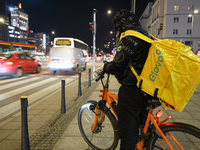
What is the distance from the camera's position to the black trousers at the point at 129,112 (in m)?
1.91

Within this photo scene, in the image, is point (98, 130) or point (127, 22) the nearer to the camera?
point (127, 22)

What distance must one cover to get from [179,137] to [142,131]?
1.45 feet

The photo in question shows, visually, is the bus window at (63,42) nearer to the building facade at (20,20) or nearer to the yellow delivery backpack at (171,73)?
the yellow delivery backpack at (171,73)

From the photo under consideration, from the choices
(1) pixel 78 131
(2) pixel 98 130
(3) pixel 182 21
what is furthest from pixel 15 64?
(3) pixel 182 21

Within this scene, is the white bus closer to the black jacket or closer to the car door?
the car door

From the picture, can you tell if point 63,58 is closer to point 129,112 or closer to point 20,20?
point 129,112

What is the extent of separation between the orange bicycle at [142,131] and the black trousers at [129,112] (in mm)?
127

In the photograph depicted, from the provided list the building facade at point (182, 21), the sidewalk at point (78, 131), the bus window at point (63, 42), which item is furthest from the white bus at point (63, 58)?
the building facade at point (182, 21)

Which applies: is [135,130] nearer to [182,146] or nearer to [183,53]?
[182,146]

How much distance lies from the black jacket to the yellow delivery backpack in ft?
0.30

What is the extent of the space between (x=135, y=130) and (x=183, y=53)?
3.48ft

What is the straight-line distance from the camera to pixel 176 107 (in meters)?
1.58

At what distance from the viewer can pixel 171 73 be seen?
5.18 feet

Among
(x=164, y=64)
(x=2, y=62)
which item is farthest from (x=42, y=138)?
(x=2, y=62)
